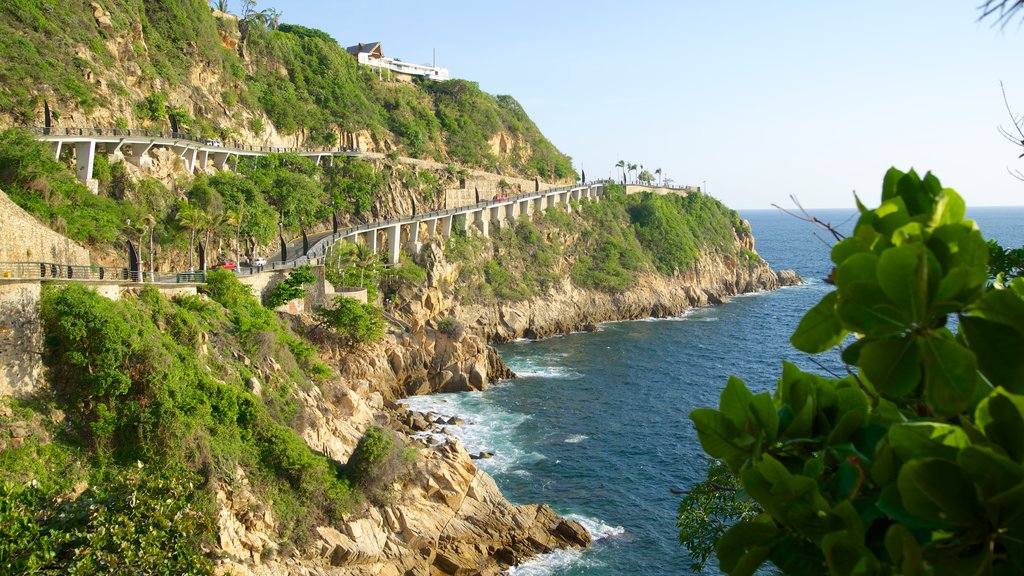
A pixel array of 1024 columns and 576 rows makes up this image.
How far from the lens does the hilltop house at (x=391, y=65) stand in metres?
104

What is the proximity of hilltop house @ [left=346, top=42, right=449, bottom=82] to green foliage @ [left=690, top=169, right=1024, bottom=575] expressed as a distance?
10439 cm

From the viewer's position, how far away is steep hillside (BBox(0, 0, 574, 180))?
48.2m

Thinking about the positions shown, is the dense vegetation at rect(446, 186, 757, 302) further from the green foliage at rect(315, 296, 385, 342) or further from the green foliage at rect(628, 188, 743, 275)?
the green foliage at rect(315, 296, 385, 342)

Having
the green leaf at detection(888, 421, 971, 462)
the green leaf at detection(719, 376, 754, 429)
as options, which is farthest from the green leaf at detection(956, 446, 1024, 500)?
the green leaf at detection(719, 376, 754, 429)

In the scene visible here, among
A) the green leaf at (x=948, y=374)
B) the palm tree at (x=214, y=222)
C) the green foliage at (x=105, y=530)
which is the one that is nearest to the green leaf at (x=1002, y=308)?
the green leaf at (x=948, y=374)

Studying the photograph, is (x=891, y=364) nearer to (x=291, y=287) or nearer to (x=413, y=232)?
(x=291, y=287)

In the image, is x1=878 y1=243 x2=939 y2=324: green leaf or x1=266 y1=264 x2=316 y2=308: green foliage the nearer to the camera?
x1=878 y1=243 x2=939 y2=324: green leaf

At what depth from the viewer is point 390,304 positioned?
60781 mm

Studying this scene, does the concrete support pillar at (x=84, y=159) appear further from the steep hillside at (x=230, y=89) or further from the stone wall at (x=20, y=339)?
the stone wall at (x=20, y=339)

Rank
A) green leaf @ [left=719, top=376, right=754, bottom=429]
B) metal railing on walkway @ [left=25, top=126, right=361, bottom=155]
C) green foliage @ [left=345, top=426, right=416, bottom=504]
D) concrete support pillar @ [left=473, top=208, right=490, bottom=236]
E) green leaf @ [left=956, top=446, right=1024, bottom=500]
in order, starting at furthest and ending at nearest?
concrete support pillar @ [left=473, top=208, right=490, bottom=236] < metal railing on walkway @ [left=25, top=126, right=361, bottom=155] < green foliage @ [left=345, top=426, right=416, bottom=504] < green leaf @ [left=719, top=376, right=754, bottom=429] < green leaf @ [left=956, top=446, right=1024, bottom=500]

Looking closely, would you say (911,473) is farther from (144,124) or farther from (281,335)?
(144,124)

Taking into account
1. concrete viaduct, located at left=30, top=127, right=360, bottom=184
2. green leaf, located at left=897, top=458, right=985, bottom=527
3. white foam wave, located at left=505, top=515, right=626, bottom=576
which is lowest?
white foam wave, located at left=505, top=515, right=626, bottom=576

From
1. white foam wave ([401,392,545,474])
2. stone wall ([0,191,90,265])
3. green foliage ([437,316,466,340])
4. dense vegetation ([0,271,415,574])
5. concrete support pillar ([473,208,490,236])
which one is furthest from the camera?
concrete support pillar ([473,208,490,236])

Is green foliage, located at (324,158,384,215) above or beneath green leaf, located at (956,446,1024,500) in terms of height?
above
